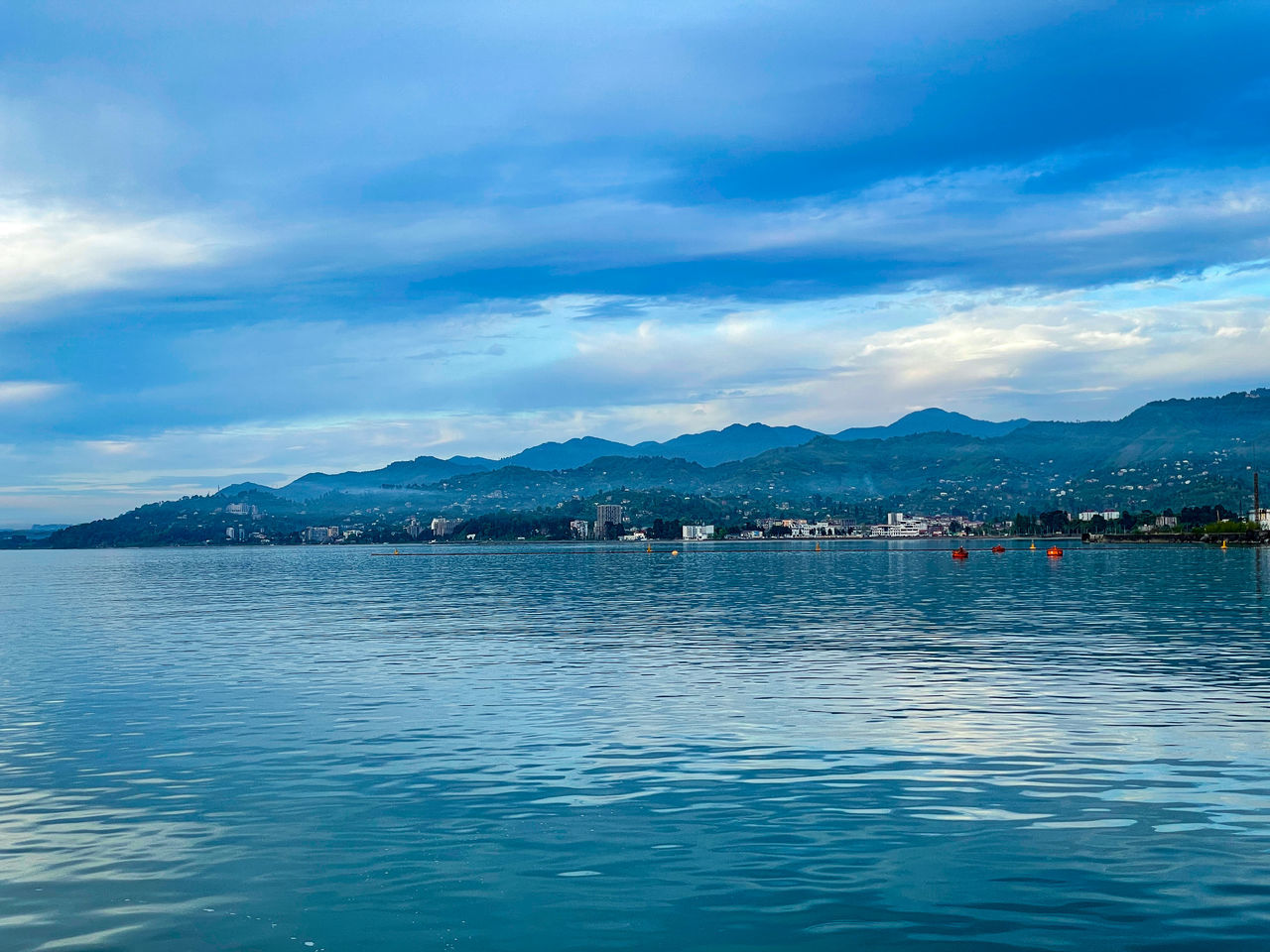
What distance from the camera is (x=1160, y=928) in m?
15.6

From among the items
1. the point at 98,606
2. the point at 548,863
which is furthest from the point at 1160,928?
the point at 98,606

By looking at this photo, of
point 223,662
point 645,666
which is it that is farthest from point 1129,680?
point 223,662

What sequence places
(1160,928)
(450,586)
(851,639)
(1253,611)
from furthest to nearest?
(450,586) < (1253,611) < (851,639) < (1160,928)

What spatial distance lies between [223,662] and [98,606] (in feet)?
176

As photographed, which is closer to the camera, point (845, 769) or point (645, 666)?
point (845, 769)

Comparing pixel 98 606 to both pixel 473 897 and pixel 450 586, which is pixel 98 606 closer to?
pixel 450 586

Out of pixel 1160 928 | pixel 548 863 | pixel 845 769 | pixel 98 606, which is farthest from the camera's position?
pixel 98 606

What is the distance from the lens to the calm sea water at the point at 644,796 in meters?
16.5

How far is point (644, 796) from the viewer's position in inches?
938

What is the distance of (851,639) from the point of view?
5847 cm

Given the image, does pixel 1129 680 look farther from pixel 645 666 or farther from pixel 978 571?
pixel 978 571

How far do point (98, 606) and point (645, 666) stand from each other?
6764 centimetres

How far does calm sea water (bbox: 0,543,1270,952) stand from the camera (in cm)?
1647

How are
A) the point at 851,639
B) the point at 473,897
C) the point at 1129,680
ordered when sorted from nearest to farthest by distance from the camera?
the point at 473,897
the point at 1129,680
the point at 851,639
